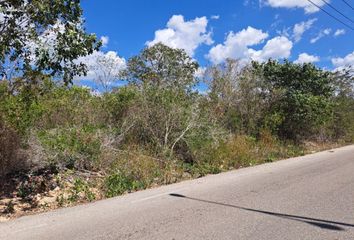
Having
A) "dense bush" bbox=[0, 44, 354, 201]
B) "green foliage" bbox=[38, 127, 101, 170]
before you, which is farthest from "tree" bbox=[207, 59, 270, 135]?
"green foliage" bbox=[38, 127, 101, 170]

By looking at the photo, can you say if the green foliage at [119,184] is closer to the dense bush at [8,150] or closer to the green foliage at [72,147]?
the green foliage at [72,147]

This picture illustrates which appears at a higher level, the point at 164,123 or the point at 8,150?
the point at 164,123

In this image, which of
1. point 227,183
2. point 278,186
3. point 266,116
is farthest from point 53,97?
point 266,116

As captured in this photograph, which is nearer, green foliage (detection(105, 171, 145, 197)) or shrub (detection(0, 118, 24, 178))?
green foliage (detection(105, 171, 145, 197))

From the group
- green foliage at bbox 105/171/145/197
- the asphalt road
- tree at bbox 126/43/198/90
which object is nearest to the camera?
the asphalt road

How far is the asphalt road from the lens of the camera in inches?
239

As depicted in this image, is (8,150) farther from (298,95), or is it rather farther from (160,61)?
(160,61)

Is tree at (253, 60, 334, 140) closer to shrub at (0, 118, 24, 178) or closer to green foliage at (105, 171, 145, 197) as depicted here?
green foliage at (105, 171, 145, 197)

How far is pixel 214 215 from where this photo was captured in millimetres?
7090

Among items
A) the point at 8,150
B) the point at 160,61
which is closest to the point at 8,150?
the point at 8,150

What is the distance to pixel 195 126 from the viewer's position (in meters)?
14.9

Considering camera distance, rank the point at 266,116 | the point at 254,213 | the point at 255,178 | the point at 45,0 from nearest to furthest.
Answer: the point at 254,213
the point at 45,0
the point at 255,178
the point at 266,116

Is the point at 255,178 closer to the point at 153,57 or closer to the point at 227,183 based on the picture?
the point at 227,183

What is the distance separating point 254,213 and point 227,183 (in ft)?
11.7
